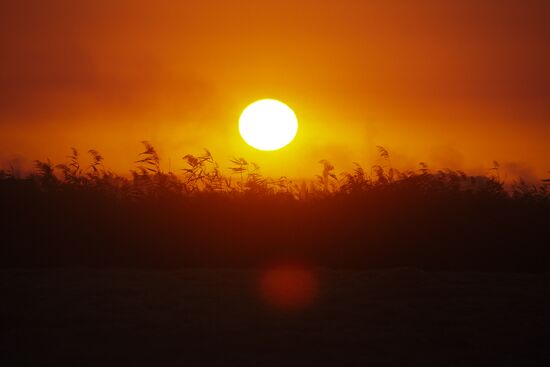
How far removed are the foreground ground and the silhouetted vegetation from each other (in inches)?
65.8

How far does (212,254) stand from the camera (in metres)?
11.1

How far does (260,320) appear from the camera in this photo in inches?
282

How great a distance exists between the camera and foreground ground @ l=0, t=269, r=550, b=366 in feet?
20.0

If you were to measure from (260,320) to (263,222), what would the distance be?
184 inches

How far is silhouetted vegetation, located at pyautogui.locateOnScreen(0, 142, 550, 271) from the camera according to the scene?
11.0 m

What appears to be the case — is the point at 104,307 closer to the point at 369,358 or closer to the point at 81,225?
the point at 369,358

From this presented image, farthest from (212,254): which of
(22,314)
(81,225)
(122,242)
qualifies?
(22,314)

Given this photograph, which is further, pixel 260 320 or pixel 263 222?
pixel 263 222

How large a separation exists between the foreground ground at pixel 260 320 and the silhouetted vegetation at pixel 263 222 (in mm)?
1672

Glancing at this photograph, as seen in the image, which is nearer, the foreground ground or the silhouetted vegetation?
the foreground ground

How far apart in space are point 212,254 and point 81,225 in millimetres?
2145

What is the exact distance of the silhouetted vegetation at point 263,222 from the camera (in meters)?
11.0

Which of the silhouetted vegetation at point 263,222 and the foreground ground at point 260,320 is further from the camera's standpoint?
the silhouetted vegetation at point 263,222

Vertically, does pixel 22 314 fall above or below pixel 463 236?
below
